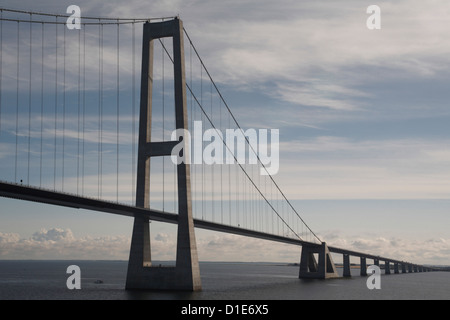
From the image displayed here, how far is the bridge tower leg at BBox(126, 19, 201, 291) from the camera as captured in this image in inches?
2302

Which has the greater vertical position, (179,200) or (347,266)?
(179,200)

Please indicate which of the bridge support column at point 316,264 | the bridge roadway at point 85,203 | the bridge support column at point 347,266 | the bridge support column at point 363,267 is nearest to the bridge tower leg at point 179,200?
the bridge roadway at point 85,203

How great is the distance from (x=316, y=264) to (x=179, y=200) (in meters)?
62.5

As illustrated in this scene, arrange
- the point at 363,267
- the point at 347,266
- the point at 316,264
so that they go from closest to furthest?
1. the point at 316,264
2. the point at 347,266
3. the point at 363,267

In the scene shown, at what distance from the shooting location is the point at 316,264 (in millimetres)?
115812

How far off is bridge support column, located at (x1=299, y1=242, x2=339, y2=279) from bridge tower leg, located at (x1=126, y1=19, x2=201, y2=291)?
54.5 metres

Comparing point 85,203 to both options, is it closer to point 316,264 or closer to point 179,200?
point 179,200

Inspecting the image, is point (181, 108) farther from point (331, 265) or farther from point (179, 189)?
point (331, 265)

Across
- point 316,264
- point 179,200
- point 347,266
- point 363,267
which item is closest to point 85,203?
point 179,200

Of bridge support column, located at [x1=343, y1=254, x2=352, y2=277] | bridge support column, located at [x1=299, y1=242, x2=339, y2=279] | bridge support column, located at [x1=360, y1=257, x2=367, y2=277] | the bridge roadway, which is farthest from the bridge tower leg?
bridge support column, located at [x1=360, y1=257, x2=367, y2=277]

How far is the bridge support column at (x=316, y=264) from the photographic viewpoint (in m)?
111
